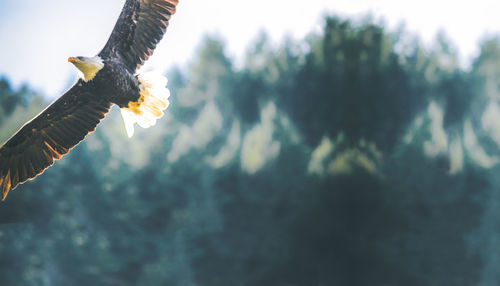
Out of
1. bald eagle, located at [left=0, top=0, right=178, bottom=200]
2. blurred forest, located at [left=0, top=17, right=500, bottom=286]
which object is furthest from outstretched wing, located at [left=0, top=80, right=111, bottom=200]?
blurred forest, located at [left=0, top=17, right=500, bottom=286]

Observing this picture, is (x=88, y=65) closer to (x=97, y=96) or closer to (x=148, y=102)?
(x=97, y=96)

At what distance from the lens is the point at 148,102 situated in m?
4.81

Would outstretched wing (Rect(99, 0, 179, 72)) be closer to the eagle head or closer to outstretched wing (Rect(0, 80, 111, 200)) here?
the eagle head

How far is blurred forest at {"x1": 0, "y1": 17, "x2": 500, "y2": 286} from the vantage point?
11422mm

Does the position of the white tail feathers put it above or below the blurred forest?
below

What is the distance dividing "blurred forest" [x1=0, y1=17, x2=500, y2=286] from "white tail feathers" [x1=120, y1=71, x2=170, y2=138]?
201 inches

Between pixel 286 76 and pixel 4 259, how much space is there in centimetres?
880

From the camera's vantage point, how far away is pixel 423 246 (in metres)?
11.9

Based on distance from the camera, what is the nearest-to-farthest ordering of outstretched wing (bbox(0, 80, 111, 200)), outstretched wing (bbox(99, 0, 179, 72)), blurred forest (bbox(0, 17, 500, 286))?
outstretched wing (bbox(99, 0, 179, 72)), outstretched wing (bbox(0, 80, 111, 200)), blurred forest (bbox(0, 17, 500, 286))

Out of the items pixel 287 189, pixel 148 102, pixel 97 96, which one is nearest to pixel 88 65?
pixel 97 96

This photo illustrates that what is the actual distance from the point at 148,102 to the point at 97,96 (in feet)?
1.64

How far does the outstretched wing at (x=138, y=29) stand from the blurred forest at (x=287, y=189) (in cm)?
559

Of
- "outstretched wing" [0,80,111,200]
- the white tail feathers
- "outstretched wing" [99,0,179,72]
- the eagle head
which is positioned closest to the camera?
the eagle head

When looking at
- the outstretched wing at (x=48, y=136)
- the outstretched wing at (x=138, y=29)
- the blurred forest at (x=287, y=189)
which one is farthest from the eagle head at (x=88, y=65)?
the blurred forest at (x=287, y=189)
